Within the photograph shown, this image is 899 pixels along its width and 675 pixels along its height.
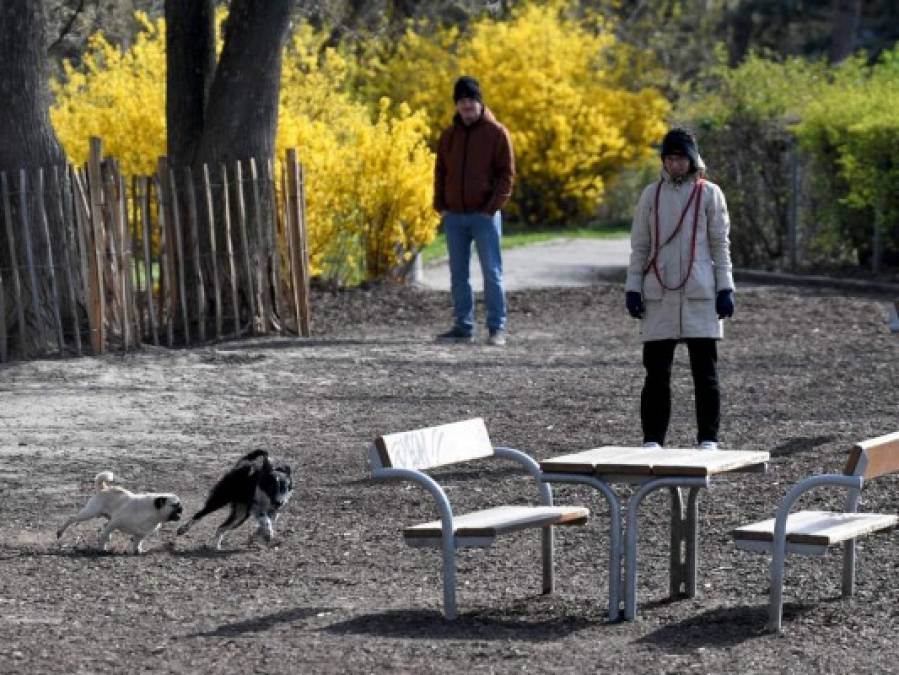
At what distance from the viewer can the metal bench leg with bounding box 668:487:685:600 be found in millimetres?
6930

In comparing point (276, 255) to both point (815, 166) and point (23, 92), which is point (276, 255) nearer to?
point (23, 92)

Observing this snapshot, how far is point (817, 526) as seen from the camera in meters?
6.61

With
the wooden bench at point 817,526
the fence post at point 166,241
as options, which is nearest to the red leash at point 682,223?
the wooden bench at point 817,526

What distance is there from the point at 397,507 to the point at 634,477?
2408 millimetres

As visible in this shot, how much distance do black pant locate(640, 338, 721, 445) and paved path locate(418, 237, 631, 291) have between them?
9.67 m

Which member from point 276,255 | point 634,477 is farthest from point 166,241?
point 634,477

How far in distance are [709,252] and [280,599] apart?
3.20 m

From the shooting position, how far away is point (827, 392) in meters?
12.2

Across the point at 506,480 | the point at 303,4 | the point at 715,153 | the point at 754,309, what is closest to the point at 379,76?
the point at 303,4

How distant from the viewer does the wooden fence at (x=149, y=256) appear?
13602mm

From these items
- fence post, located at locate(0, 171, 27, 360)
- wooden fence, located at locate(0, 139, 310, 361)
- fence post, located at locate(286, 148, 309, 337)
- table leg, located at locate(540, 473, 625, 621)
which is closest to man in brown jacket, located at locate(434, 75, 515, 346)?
fence post, located at locate(286, 148, 309, 337)

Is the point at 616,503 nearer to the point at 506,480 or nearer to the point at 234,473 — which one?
the point at 234,473

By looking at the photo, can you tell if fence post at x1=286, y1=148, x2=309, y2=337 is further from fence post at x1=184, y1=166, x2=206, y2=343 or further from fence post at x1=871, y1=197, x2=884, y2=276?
fence post at x1=871, y1=197, x2=884, y2=276

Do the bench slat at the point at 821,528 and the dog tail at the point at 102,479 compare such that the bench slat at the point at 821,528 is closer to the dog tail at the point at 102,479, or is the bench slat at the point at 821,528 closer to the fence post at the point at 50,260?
the dog tail at the point at 102,479
